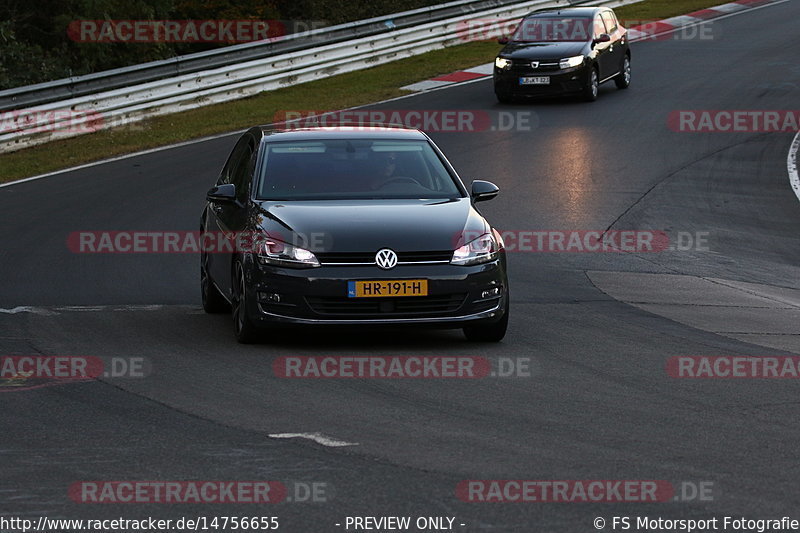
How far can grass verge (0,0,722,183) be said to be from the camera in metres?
23.0

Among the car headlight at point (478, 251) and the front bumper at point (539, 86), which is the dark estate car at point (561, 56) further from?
the car headlight at point (478, 251)

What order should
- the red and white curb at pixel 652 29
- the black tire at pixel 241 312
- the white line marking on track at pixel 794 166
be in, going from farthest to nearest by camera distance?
1. the red and white curb at pixel 652 29
2. the white line marking on track at pixel 794 166
3. the black tire at pixel 241 312

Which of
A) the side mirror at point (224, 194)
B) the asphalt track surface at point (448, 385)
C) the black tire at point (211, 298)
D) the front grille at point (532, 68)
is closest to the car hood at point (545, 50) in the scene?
the front grille at point (532, 68)

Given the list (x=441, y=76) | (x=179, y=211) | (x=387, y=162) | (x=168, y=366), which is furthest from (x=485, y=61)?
(x=168, y=366)

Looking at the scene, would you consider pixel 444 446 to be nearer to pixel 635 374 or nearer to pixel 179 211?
pixel 635 374

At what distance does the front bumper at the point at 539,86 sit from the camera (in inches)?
1067

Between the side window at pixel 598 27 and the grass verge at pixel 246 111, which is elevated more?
the side window at pixel 598 27

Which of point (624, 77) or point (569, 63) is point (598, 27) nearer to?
point (624, 77)

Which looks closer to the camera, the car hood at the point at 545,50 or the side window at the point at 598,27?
the car hood at the point at 545,50

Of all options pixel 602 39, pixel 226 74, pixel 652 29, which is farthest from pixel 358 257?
pixel 652 29

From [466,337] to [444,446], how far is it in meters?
3.49

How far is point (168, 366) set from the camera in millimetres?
9297

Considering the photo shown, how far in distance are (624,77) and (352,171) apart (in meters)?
19.3

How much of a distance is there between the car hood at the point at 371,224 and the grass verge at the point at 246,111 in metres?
12.0
